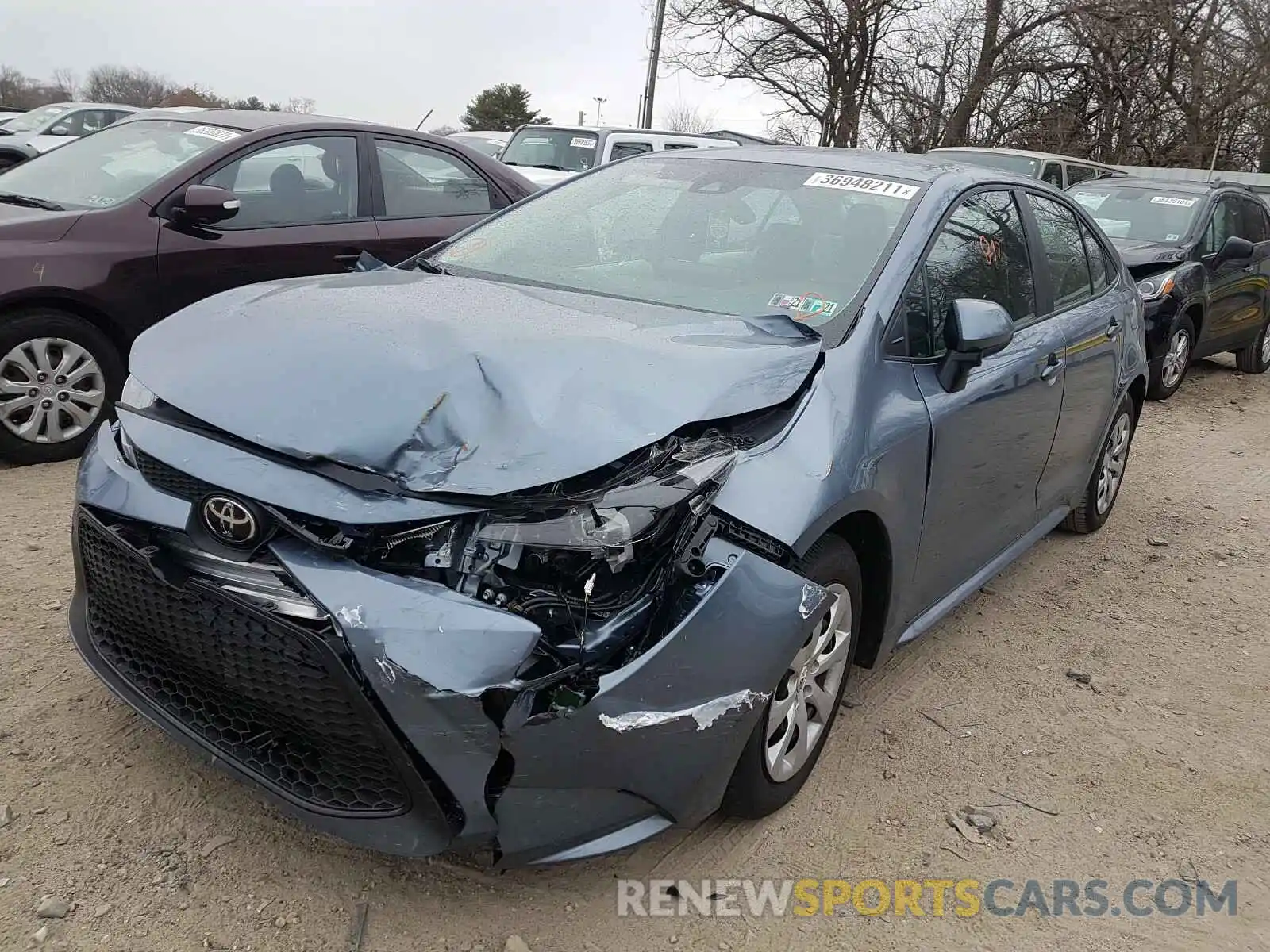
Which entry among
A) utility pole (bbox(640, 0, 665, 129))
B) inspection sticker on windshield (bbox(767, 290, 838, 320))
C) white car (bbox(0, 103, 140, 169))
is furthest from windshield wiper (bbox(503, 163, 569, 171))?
utility pole (bbox(640, 0, 665, 129))

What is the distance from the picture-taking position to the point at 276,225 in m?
5.34

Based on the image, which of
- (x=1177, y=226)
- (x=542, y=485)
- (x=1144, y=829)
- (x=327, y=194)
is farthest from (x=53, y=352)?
(x=1177, y=226)

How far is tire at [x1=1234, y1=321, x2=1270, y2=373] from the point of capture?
9.66 metres

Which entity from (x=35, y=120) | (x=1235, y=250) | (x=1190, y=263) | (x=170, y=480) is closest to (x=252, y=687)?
(x=170, y=480)

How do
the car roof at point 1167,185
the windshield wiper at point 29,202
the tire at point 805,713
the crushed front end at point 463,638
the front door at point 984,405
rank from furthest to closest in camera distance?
1. the car roof at point 1167,185
2. the windshield wiper at point 29,202
3. the front door at point 984,405
4. the tire at point 805,713
5. the crushed front end at point 463,638

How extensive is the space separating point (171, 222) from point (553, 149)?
25.2 feet

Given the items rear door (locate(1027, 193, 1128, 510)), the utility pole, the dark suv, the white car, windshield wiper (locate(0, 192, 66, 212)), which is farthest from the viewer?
the utility pole

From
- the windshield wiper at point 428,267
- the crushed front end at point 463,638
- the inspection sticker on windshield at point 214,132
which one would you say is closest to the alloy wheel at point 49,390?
the inspection sticker on windshield at point 214,132

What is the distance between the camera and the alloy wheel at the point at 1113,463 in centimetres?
494

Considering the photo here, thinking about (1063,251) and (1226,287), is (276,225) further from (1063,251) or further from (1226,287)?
(1226,287)

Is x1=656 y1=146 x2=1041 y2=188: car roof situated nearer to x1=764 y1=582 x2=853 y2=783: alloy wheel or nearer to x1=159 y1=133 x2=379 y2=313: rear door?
x1=764 y1=582 x2=853 y2=783: alloy wheel

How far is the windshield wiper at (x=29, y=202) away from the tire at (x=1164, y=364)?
738 centimetres

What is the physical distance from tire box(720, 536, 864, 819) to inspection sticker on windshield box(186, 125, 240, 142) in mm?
4205

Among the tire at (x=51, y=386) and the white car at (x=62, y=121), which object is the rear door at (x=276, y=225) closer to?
the tire at (x=51, y=386)
